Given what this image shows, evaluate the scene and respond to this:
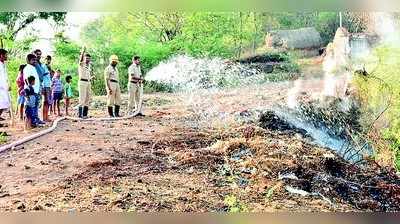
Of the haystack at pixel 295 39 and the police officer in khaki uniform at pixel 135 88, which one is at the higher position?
the haystack at pixel 295 39

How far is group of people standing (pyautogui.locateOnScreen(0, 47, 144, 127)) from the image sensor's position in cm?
410

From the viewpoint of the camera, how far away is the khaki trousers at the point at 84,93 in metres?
4.16

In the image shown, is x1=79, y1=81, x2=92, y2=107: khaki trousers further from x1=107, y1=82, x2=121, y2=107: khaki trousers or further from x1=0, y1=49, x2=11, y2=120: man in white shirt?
x1=0, y1=49, x2=11, y2=120: man in white shirt

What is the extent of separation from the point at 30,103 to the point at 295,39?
1832 mm

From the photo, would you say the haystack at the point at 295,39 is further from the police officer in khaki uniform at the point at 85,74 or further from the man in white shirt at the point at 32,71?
the man in white shirt at the point at 32,71

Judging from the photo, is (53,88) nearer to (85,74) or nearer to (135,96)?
(85,74)

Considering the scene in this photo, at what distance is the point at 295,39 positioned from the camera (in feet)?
13.6

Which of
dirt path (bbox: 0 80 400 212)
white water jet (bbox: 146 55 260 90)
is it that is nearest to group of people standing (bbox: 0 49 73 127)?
dirt path (bbox: 0 80 400 212)

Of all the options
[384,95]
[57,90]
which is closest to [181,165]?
[57,90]

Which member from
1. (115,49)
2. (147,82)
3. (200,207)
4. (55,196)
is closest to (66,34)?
(115,49)

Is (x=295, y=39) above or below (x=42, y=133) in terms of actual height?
above

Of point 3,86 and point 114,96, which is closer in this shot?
point 3,86

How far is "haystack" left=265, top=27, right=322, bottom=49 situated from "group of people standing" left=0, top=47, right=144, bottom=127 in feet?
3.03

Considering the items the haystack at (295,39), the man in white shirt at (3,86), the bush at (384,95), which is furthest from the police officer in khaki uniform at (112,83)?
the bush at (384,95)
